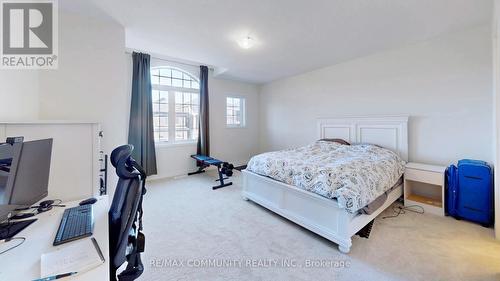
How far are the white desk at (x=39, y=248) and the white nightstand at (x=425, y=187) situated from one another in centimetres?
356

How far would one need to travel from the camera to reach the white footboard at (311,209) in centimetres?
197

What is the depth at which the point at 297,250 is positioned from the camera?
199cm

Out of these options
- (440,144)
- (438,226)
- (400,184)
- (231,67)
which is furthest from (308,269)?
(231,67)

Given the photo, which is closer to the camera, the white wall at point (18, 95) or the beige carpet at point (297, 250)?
the beige carpet at point (297, 250)

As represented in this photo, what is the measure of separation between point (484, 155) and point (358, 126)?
5.38ft

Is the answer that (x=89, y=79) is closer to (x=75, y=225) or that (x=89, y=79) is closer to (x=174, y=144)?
(x=75, y=225)

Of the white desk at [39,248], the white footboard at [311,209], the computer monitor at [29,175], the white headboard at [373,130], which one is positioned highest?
the white headboard at [373,130]

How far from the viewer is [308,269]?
174 cm

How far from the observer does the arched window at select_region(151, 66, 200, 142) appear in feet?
14.6

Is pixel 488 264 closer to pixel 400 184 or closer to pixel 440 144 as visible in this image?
pixel 400 184

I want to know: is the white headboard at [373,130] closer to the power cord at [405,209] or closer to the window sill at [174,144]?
the power cord at [405,209]

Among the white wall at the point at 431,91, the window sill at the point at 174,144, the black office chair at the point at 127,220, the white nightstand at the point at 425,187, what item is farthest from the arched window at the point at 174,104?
the white nightstand at the point at 425,187

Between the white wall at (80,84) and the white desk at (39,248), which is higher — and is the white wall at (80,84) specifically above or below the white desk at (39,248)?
above

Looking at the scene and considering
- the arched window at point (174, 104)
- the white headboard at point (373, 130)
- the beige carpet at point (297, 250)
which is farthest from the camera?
the arched window at point (174, 104)
